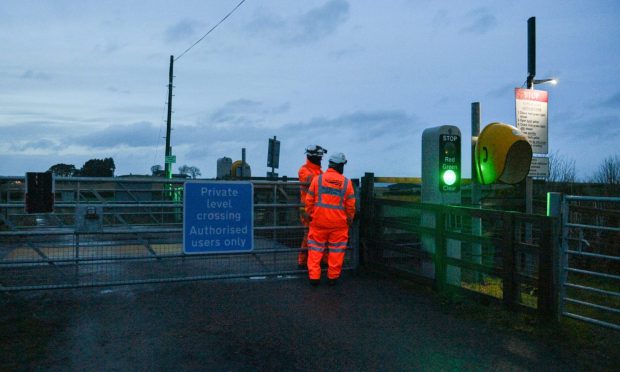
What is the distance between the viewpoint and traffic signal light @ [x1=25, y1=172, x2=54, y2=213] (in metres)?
6.56

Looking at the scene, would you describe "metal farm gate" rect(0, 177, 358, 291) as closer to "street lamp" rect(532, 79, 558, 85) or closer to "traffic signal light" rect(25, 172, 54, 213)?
"traffic signal light" rect(25, 172, 54, 213)

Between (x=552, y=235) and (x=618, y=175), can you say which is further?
(x=618, y=175)

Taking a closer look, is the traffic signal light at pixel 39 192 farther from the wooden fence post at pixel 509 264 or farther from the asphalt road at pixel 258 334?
the wooden fence post at pixel 509 264

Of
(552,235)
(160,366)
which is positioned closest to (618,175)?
(552,235)

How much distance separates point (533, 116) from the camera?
8.40 meters

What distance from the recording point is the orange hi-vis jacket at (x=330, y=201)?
23.8 feet

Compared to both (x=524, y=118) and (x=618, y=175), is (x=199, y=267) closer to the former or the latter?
(x=524, y=118)

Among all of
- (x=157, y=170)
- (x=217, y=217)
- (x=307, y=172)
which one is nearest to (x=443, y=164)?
(x=307, y=172)

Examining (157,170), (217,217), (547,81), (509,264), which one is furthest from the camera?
(157,170)

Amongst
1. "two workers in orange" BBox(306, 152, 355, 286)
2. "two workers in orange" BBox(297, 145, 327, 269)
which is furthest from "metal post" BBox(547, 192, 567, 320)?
"two workers in orange" BBox(297, 145, 327, 269)

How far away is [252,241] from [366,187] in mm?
2154

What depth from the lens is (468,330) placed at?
5266mm

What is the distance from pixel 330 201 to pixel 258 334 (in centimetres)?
267

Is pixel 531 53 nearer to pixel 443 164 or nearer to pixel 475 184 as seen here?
pixel 475 184
